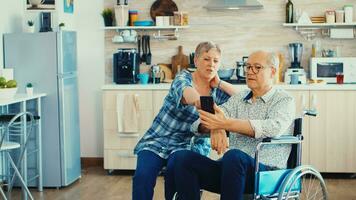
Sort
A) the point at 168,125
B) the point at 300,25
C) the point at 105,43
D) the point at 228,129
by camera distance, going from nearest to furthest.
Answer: the point at 228,129 → the point at 168,125 → the point at 300,25 → the point at 105,43

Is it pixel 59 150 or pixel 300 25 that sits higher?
A: pixel 300 25

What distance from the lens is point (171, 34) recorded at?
21.4ft

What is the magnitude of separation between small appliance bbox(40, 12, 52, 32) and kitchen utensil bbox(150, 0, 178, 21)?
1203 millimetres

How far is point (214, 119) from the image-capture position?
3322mm

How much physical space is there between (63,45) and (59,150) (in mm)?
927

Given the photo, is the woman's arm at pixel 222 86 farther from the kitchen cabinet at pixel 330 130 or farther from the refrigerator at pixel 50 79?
the kitchen cabinet at pixel 330 130

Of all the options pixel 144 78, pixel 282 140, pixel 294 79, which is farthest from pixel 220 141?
pixel 144 78

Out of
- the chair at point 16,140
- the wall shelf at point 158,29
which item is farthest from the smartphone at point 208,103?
the wall shelf at point 158,29

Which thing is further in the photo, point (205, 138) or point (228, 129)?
point (205, 138)

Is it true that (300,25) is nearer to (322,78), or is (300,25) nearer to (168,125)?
(322,78)

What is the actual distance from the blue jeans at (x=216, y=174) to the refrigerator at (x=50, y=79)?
240 centimetres

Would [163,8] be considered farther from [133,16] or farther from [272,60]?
[272,60]

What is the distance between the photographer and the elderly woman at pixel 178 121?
3.55m

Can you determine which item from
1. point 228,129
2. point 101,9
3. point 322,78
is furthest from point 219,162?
point 101,9
